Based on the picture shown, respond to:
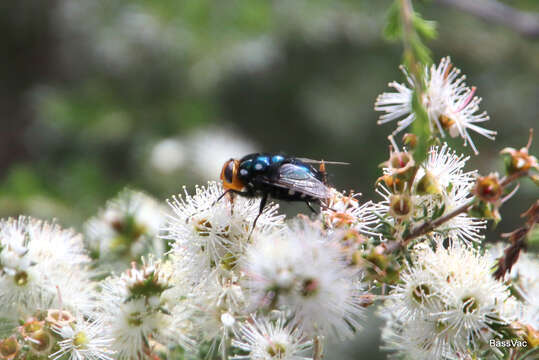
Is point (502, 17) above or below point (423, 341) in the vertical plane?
above

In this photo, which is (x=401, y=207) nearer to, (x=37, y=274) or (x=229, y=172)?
(x=229, y=172)

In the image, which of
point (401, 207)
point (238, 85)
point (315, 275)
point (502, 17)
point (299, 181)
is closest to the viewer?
point (315, 275)

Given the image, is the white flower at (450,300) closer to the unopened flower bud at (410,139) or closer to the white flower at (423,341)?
the white flower at (423,341)

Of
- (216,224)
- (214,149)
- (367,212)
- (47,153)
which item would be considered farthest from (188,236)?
(47,153)

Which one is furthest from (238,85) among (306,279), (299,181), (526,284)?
(306,279)

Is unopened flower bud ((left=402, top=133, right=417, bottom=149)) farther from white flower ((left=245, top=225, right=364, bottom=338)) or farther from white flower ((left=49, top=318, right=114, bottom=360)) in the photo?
white flower ((left=49, top=318, right=114, bottom=360))

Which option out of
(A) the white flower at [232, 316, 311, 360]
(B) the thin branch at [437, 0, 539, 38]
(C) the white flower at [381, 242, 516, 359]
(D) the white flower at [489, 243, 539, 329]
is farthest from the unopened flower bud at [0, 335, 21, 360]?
(B) the thin branch at [437, 0, 539, 38]
